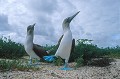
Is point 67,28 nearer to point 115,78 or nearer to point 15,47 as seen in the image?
point 115,78

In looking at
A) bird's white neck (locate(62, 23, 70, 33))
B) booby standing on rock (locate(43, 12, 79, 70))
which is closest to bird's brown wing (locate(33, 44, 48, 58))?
booby standing on rock (locate(43, 12, 79, 70))

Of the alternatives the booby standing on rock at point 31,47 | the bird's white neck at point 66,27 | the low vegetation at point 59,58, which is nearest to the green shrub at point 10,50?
the low vegetation at point 59,58

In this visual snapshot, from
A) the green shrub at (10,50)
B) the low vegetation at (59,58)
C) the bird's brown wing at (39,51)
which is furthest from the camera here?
the green shrub at (10,50)

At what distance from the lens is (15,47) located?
1338cm

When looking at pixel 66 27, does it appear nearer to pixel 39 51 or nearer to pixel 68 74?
pixel 39 51

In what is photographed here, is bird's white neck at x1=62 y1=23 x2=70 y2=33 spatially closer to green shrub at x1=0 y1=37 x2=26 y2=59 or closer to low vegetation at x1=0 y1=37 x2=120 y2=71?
low vegetation at x1=0 y1=37 x2=120 y2=71

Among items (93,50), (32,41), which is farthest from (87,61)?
(32,41)

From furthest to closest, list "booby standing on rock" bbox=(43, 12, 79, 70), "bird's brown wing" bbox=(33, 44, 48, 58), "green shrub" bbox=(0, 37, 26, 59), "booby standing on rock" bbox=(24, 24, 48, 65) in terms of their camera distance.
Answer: "green shrub" bbox=(0, 37, 26, 59)
"bird's brown wing" bbox=(33, 44, 48, 58)
"booby standing on rock" bbox=(24, 24, 48, 65)
"booby standing on rock" bbox=(43, 12, 79, 70)

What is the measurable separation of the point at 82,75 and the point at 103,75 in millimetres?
692

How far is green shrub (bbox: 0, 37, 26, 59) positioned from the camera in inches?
504

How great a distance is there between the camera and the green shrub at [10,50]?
42.0 feet

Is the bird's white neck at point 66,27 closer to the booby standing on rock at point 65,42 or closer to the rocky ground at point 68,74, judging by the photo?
the booby standing on rock at point 65,42

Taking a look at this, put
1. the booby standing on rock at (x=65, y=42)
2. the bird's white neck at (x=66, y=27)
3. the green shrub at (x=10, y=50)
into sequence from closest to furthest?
1. the booby standing on rock at (x=65, y=42)
2. the bird's white neck at (x=66, y=27)
3. the green shrub at (x=10, y=50)

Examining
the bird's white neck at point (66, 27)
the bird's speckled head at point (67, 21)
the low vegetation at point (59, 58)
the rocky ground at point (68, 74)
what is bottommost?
the rocky ground at point (68, 74)
